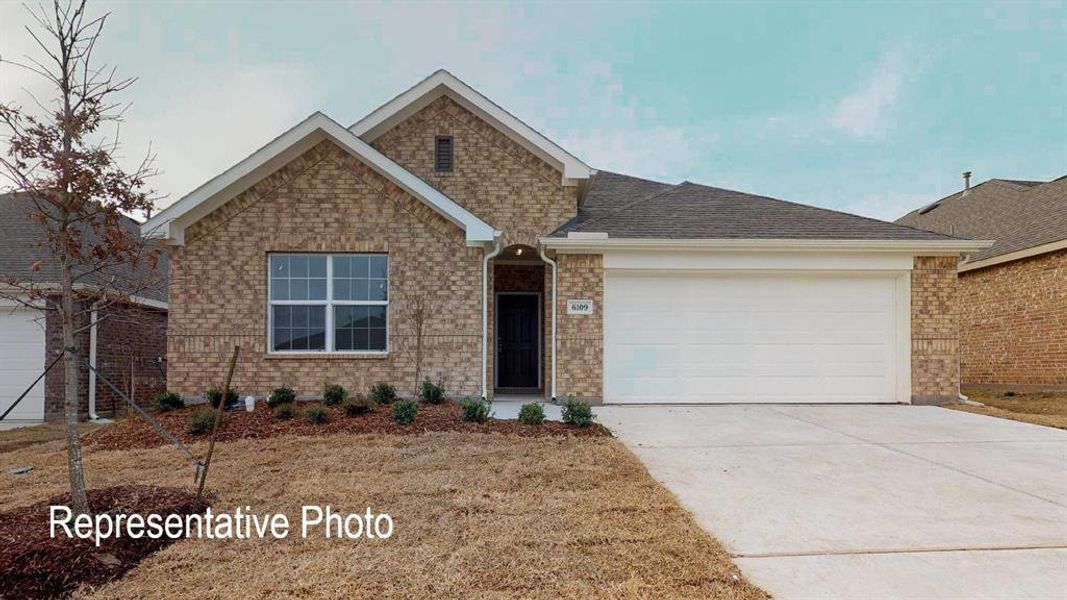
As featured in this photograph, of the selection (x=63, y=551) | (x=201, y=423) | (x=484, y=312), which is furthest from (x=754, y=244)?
(x=63, y=551)

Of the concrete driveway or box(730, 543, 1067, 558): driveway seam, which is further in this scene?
box(730, 543, 1067, 558): driveway seam

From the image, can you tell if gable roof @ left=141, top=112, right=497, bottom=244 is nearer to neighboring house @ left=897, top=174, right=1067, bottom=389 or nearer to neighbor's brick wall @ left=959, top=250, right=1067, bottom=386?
neighboring house @ left=897, top=174, right=1067, bottom=389

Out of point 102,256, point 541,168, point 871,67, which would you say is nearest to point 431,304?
point 541,168

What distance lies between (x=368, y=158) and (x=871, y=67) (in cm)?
1440

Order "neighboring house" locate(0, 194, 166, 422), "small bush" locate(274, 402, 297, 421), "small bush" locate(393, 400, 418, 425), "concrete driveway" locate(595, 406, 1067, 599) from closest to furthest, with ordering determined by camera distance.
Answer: "concrete driveway" locate(595, 406, 1067, 599) → "small bush" locate(393, 400, 418, 425) → "small bush" locate(274, 402, 297, 421) → "neighboring house" locate(0, 194, 166, 422)

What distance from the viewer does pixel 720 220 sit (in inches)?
424

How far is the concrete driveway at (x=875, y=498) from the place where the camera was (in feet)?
11.4

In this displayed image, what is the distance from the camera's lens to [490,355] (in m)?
11.1

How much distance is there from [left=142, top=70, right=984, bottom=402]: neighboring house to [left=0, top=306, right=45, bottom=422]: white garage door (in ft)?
12.2

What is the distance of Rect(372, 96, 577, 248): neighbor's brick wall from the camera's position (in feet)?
36.2

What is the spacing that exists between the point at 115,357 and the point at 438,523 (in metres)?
11.3

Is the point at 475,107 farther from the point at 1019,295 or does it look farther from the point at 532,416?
the point at 1019,295

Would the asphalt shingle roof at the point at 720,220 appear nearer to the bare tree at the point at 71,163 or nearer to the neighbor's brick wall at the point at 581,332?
the neighbor's brick wall at the point at 581,332

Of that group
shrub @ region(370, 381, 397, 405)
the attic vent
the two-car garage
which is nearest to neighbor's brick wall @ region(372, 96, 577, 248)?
the two-car garage
